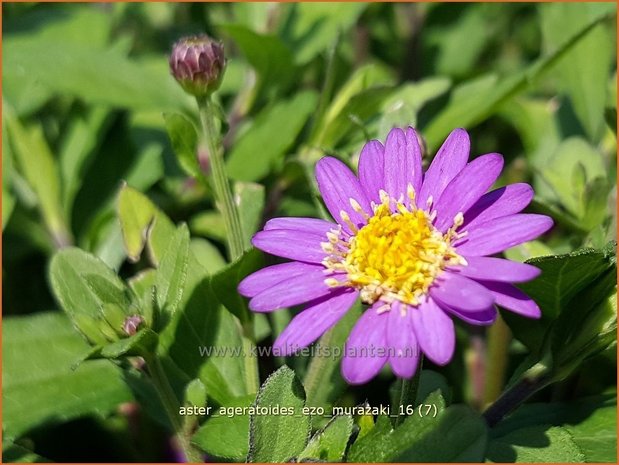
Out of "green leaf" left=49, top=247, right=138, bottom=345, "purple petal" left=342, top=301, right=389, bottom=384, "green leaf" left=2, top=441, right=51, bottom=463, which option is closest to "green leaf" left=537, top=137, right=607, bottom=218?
"purple petal" left=342, top=301, right=389, bottom=384

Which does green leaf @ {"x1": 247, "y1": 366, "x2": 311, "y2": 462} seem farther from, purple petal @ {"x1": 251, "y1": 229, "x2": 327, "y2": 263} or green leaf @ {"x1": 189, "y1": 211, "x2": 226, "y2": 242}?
green leaf @ {"x1": 189, "y1": 211, "x2": 226, "y2": 242}

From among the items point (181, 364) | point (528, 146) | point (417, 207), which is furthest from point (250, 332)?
point (528, 146)

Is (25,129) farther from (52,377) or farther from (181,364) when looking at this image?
(181,364)

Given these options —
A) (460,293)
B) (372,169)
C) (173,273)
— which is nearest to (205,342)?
(173,273)

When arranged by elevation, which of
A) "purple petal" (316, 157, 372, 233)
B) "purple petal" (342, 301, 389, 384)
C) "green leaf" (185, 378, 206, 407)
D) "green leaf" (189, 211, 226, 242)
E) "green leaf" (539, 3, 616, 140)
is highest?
"green leaf" (539, 3, 616, 140)

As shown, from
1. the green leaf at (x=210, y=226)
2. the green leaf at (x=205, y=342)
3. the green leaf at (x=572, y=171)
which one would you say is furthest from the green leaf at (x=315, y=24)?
the green leaf at (x=205, y=342)
